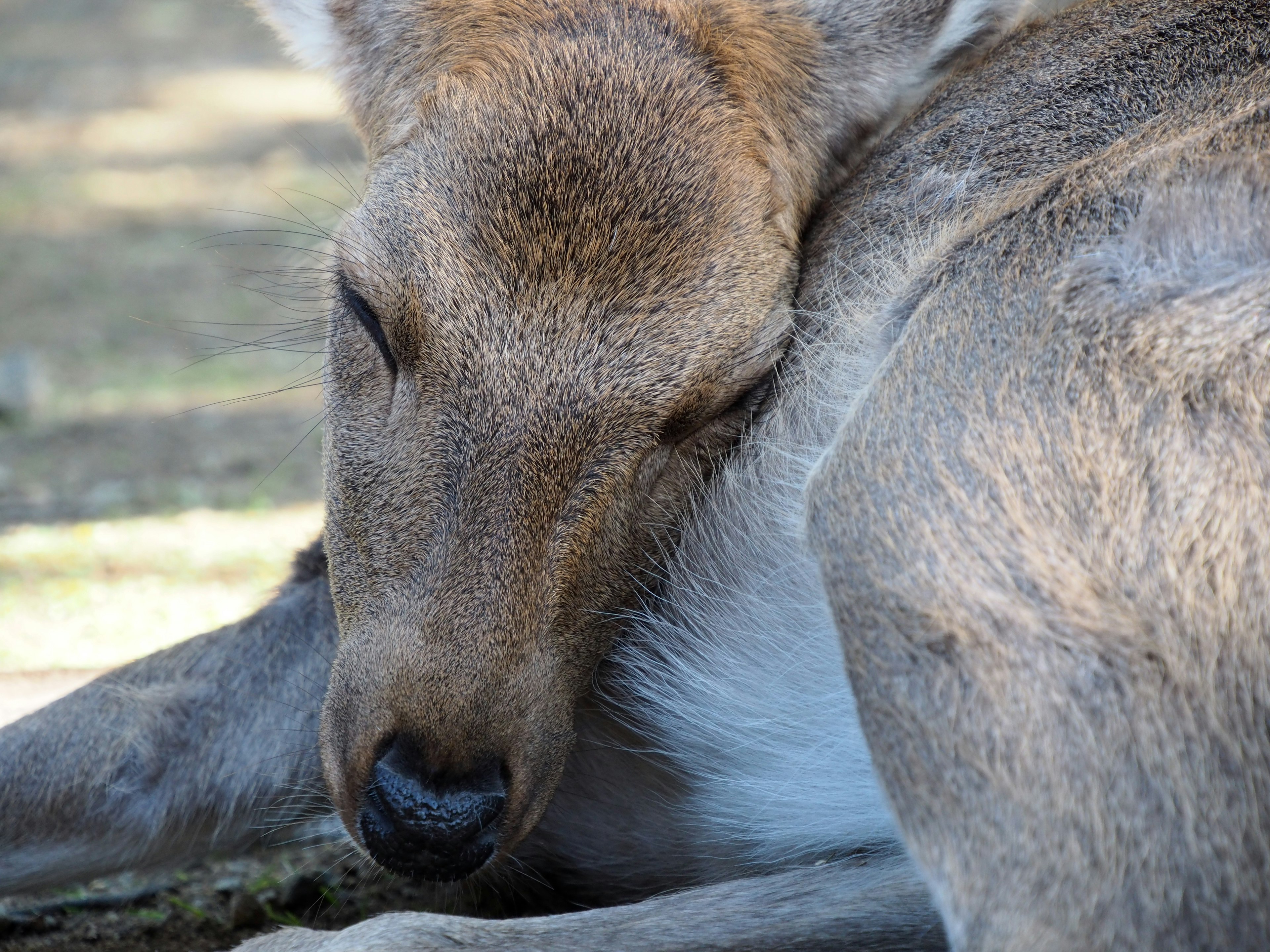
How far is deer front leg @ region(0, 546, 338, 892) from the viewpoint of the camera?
120 inches

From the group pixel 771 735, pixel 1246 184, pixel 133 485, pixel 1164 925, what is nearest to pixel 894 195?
pixel 1246 184

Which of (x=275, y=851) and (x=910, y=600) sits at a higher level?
(x=910, y=600)

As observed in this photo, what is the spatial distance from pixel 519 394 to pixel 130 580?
8.08 ft

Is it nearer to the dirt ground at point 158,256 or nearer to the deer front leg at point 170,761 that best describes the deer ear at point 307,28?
the dirt ground at point 158,256

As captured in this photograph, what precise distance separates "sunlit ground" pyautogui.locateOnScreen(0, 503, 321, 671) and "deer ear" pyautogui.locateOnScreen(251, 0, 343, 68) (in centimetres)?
128

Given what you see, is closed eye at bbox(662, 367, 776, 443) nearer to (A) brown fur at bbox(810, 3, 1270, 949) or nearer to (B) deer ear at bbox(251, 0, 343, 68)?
(A) brown fur at bbox(810, 3, 1270, 949)

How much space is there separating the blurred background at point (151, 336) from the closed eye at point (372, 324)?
1.09ft

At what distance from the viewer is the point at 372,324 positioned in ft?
8.61

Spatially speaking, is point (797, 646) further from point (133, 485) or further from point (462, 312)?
point (133, 485)

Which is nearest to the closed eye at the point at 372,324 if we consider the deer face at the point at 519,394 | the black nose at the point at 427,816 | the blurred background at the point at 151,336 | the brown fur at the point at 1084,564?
the deer face at the point at 519,394

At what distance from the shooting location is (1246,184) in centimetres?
214

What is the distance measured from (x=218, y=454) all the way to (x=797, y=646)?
359cm

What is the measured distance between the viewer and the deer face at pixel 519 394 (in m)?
2.28

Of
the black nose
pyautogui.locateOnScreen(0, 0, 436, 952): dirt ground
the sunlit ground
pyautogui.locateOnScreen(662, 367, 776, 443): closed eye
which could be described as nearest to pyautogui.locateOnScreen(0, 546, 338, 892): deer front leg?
pyautogui.locateOnScreen(0, 0, 436, 952): dirt ground
